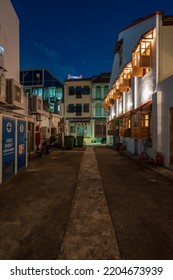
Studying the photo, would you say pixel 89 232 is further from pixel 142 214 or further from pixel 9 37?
pixel 9 37

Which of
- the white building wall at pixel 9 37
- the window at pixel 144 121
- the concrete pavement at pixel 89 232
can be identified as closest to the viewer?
the concrete pavement at pixel 89 232

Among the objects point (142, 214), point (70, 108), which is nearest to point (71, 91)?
point (70, 108)

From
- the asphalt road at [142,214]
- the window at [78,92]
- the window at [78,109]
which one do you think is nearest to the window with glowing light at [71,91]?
the window at [78,92]

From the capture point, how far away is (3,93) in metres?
7.32

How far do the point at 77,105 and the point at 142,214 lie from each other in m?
28.1

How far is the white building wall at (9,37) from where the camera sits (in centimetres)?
896

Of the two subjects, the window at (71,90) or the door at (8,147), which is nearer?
→ the door at (8,147)

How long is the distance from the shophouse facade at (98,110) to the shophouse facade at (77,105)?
0.89 m

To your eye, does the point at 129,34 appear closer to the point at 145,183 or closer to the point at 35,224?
the point at 145,183

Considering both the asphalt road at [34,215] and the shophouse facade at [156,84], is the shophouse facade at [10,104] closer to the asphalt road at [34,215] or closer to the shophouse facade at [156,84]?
the asphalt road at [34,215]

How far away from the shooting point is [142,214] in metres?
3.70
